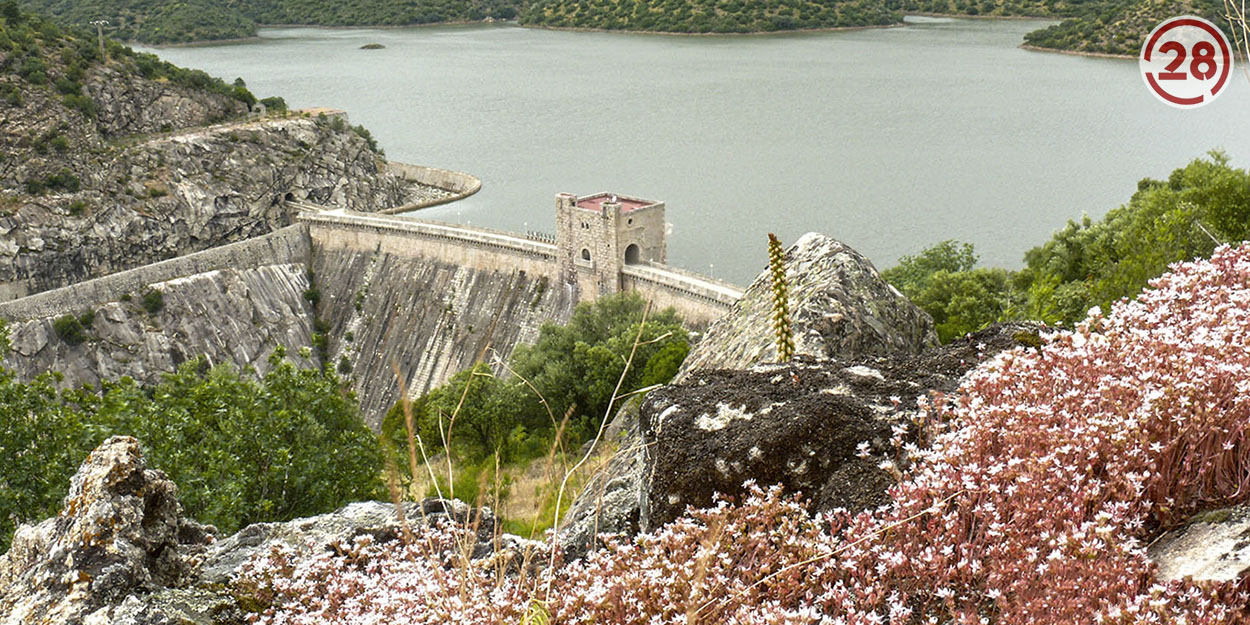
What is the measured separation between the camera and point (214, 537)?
731 cm

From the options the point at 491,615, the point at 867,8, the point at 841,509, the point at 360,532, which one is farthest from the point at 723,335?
the point at 867,8

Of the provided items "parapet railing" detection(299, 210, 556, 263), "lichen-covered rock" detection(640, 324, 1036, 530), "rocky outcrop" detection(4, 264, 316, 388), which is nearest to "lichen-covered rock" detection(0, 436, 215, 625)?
"lichen-covered rock" detection(640, 324, 1036, 530)

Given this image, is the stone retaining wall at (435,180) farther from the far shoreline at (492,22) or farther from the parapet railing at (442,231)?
the far shoreline at (492,22)

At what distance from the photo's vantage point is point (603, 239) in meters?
48.8

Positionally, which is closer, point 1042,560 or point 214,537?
point 1042,560

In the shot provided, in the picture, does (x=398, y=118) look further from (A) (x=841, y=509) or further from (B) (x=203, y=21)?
(A) (x=841, y=509)

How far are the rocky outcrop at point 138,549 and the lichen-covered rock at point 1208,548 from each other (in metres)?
2.72

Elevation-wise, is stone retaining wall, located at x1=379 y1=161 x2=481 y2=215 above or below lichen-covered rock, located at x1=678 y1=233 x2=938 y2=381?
below

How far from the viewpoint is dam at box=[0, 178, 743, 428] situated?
49.7m

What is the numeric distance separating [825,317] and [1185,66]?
2840 inches

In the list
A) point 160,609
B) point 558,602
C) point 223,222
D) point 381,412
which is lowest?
point 381,412

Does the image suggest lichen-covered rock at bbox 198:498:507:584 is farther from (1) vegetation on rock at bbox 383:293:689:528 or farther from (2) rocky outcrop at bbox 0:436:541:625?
(1) vegetation on rock at bbox 383:293:689:528

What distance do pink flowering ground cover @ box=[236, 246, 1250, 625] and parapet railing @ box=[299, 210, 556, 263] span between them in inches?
1877

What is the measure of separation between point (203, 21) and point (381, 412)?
350 feet
